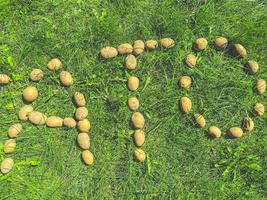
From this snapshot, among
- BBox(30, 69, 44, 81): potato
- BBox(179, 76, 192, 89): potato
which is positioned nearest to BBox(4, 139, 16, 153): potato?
BBox(30, 69, 44, 81): potato

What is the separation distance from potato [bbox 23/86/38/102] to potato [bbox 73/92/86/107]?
0.37 m

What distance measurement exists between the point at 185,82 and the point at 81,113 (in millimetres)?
996

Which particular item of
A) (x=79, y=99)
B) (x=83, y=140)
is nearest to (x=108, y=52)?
(x=79, y=99)

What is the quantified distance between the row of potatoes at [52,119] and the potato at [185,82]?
3.00 ft

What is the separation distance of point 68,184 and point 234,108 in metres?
1.70

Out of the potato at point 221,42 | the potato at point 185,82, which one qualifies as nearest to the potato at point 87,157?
the potato at point 185,82

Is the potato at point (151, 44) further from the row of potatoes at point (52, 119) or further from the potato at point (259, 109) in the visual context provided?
the potato at point (259, 109)

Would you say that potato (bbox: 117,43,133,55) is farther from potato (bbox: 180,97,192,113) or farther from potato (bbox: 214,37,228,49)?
potato (bbox: 214,37,228,49)

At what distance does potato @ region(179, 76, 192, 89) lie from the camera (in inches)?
141

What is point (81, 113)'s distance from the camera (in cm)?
353

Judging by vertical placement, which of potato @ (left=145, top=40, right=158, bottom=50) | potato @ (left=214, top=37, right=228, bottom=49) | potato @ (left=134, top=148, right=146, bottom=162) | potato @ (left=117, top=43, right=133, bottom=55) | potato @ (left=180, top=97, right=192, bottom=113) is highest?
potato @ (left=214, top=37, right=228, bottom=49)

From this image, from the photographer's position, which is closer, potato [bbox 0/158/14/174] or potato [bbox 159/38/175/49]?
potato [bbox 0/158/14/174]

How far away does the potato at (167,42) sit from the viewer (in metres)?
3.60

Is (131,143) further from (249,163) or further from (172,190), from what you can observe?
(249,163)
